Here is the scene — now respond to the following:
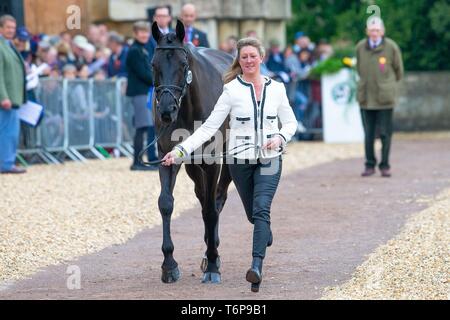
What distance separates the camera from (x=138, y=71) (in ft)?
56.8

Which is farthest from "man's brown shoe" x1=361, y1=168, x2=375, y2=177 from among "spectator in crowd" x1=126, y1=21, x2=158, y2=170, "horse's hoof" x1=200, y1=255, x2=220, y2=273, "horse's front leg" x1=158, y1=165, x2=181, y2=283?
"horse's front leg" x1=158, y1=165, x2=181, y2=283

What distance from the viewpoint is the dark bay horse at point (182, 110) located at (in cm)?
919

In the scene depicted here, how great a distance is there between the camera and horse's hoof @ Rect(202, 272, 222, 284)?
9250mm

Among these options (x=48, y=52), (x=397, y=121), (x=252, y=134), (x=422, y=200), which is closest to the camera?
(x=252, y=134)

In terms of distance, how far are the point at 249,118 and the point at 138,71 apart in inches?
338

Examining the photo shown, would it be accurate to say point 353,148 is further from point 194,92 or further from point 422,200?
point 194,92

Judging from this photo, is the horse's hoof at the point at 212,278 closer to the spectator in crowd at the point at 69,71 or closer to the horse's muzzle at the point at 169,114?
the horse's muzzle at the point at 169,114

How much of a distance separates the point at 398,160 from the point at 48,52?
20.1ft

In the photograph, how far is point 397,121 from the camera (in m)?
27.6

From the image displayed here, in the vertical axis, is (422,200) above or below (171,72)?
below

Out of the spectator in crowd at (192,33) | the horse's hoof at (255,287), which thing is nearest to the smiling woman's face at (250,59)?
the horse's hoof at (255,287)

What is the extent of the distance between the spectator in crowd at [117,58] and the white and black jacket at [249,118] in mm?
12006
